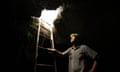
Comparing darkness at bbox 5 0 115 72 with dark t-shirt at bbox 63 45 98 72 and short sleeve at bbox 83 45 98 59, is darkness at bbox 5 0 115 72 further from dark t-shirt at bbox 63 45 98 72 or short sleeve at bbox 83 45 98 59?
short sleeve at bbox 83 45 98 59

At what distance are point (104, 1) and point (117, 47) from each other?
1.47 m

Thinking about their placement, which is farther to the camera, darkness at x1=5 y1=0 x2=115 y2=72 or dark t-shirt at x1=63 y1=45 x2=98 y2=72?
darkness at x1=5 y1=0 x2=115 y2=72

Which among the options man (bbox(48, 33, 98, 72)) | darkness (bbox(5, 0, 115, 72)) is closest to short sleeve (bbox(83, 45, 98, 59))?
man (bbox(48, 33, 98, 72))

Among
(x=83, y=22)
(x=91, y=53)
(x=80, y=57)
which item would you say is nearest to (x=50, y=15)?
(x=83, y=22)

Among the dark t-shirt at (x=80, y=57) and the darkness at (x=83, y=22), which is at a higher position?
the darkness at (x=83, y=22)

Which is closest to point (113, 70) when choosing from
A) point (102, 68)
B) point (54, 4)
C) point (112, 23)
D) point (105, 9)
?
point (102, 68)

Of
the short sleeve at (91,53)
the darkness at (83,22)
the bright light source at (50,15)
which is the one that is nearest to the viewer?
the short sleeve at (91,53)

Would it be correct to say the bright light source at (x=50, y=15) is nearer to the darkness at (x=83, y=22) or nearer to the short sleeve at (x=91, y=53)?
the darkness at (x=83, y=22)

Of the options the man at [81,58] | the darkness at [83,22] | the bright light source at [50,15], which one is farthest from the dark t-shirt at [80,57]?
the bright light source at [50,15]

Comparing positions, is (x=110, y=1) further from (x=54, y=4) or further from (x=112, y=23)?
(x=54, y=4)

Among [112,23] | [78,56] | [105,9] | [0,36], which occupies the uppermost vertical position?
[105,9]

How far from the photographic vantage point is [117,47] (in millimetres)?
6621

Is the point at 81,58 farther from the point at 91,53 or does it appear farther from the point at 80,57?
the point at 91,53

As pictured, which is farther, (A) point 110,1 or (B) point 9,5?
(A) point 110,1
